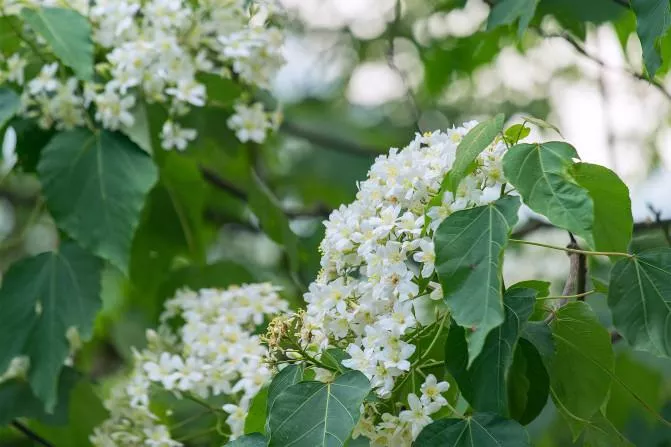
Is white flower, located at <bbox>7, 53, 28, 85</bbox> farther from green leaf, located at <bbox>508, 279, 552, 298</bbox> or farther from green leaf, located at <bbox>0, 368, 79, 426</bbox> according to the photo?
green leaf, located at <bbox>508, 279, 552, 298</bbox>

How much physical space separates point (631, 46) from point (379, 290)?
10.6ft

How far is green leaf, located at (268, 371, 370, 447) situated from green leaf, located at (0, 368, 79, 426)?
118 cm

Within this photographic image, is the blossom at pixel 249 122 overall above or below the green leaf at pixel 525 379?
below

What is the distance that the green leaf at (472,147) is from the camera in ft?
4.34

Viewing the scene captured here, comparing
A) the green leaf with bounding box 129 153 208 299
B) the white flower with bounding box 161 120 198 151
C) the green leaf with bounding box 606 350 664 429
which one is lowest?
the green leaf with bounding box 606 350 664 429

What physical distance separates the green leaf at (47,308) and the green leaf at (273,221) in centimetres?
45

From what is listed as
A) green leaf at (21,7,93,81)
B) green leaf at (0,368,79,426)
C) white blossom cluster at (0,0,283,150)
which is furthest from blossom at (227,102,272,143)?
green leaf at (0,368,79,426)

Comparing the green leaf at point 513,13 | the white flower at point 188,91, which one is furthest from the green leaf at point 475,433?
the white flower at point 188,91

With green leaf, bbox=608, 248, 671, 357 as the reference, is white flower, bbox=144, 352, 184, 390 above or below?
below

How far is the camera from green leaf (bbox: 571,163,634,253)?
53.9 inches

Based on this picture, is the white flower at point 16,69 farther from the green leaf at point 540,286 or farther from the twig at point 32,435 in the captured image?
the green leaf at point 540,286

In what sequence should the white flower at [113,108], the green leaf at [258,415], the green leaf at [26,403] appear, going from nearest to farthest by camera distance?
1. the green leaf at [258,415]
2. the white flower at [113,108]
3. the green leaf at [26,403]

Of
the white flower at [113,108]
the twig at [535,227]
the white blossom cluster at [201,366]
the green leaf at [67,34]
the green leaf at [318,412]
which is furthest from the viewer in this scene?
the twig at [535,227]

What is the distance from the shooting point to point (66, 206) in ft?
7.13
